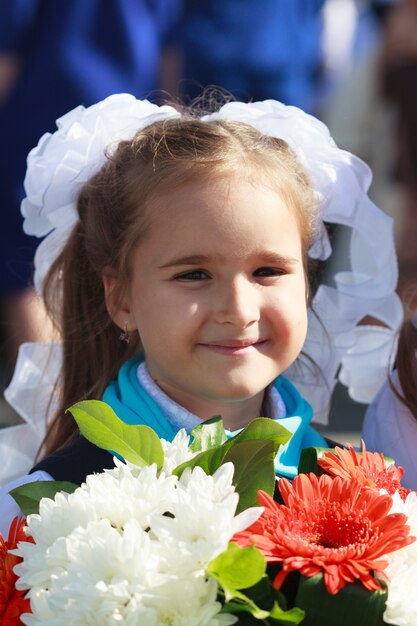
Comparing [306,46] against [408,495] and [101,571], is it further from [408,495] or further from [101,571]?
[101,571]

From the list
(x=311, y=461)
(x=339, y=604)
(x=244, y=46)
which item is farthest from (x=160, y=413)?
(x=244, y=46)

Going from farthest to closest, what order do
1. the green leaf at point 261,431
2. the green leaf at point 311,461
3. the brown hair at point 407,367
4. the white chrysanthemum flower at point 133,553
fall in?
the brown hair at point 407,367 < the green leaf at point 311,461 < the green leaf at point 261,431 < the white chrysanthemum flower at point 133,553

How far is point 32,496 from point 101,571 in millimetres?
281

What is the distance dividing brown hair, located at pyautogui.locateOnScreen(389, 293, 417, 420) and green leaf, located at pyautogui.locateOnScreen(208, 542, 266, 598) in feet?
3.56

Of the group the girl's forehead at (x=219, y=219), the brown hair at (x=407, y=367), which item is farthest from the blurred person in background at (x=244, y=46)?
the girl's forehead at (x=219, y=219)

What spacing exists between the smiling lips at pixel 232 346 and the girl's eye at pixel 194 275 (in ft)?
0.39

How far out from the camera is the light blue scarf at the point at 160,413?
6.97 feet

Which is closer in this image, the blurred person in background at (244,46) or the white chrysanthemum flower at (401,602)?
the white chrysanthemum flower at (401,602)

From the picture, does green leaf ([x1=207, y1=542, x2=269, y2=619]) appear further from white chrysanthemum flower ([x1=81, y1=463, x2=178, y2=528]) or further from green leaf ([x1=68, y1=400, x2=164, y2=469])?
green leaf ([x1=68, y1=400, x2=164, y2=469])

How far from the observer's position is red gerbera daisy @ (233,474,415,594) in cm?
138

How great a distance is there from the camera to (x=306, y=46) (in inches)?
161

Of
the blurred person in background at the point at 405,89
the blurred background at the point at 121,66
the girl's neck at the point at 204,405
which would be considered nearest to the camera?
the girl's neck at the point at 204,405

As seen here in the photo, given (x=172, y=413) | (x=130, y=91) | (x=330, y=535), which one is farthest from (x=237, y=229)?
(x=130, y=91)

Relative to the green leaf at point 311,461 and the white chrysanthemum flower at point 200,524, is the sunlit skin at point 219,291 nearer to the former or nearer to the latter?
the green leaf at point 311,461
